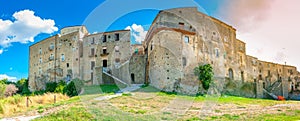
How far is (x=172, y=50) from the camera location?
106ft

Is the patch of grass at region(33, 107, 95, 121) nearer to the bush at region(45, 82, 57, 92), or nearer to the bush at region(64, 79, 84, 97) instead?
the bush at region(64, 79, 84, 97)

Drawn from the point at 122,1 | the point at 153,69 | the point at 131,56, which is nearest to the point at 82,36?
the point at 131,56

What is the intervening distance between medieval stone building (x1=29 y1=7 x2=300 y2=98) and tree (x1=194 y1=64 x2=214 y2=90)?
70 centimetres

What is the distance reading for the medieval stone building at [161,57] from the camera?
3212 cm

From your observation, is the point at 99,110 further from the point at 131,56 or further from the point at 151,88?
the point at 131,56

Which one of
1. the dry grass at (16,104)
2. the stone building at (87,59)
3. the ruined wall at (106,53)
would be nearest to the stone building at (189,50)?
the stone building at (87,59)

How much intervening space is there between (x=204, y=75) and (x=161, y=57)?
19.6 feet

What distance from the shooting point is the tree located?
32406mm

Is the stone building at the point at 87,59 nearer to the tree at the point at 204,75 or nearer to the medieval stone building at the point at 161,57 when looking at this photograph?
the medieval stone building at the point at 161,57

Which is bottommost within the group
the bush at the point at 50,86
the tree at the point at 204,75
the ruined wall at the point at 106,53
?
the bush at the point at 50,86

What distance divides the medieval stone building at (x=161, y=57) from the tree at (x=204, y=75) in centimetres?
70

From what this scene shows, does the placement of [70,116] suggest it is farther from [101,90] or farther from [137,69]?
[137,69]

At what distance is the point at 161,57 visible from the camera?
31891 mm

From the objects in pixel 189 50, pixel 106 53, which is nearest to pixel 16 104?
pixel 189 50
